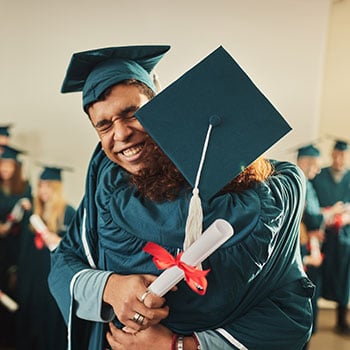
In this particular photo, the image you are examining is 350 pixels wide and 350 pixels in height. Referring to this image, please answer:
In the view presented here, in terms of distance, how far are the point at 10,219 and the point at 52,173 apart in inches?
14.4

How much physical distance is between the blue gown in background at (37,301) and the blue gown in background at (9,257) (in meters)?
0.04

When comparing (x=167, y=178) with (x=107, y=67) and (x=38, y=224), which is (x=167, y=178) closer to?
(x=107, y=67)

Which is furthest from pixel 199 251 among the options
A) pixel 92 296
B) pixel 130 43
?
pixel 130 43

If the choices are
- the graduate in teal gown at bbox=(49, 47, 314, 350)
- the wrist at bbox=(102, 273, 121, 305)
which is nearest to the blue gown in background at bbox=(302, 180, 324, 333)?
the graduate in teal gown at bbox=(49, 47, 314, 350)

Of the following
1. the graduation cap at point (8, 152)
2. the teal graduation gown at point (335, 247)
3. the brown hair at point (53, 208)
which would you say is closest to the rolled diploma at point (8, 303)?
the brown hair at point (53, 208)

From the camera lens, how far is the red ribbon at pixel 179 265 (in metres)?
0.91

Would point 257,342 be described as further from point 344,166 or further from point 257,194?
point 344,166

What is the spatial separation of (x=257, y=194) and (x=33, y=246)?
208 centimetres

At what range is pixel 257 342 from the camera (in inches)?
42.2

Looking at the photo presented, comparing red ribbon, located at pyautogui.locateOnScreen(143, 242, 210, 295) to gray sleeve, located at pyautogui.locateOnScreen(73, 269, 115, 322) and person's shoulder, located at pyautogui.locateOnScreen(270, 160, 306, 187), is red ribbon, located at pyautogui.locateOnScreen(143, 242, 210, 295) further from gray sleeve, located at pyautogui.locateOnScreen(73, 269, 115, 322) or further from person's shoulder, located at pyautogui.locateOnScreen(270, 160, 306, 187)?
person's shoulder, located at pyautogui.locateOnScreen(270, 160, 306, 187)

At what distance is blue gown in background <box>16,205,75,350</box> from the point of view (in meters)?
2.87

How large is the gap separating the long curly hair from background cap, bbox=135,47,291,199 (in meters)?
0.08

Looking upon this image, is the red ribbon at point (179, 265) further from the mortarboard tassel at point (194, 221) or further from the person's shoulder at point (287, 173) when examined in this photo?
the person's shoulder at point (287, 173)

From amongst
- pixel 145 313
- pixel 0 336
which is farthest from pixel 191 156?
pixel 0 336
